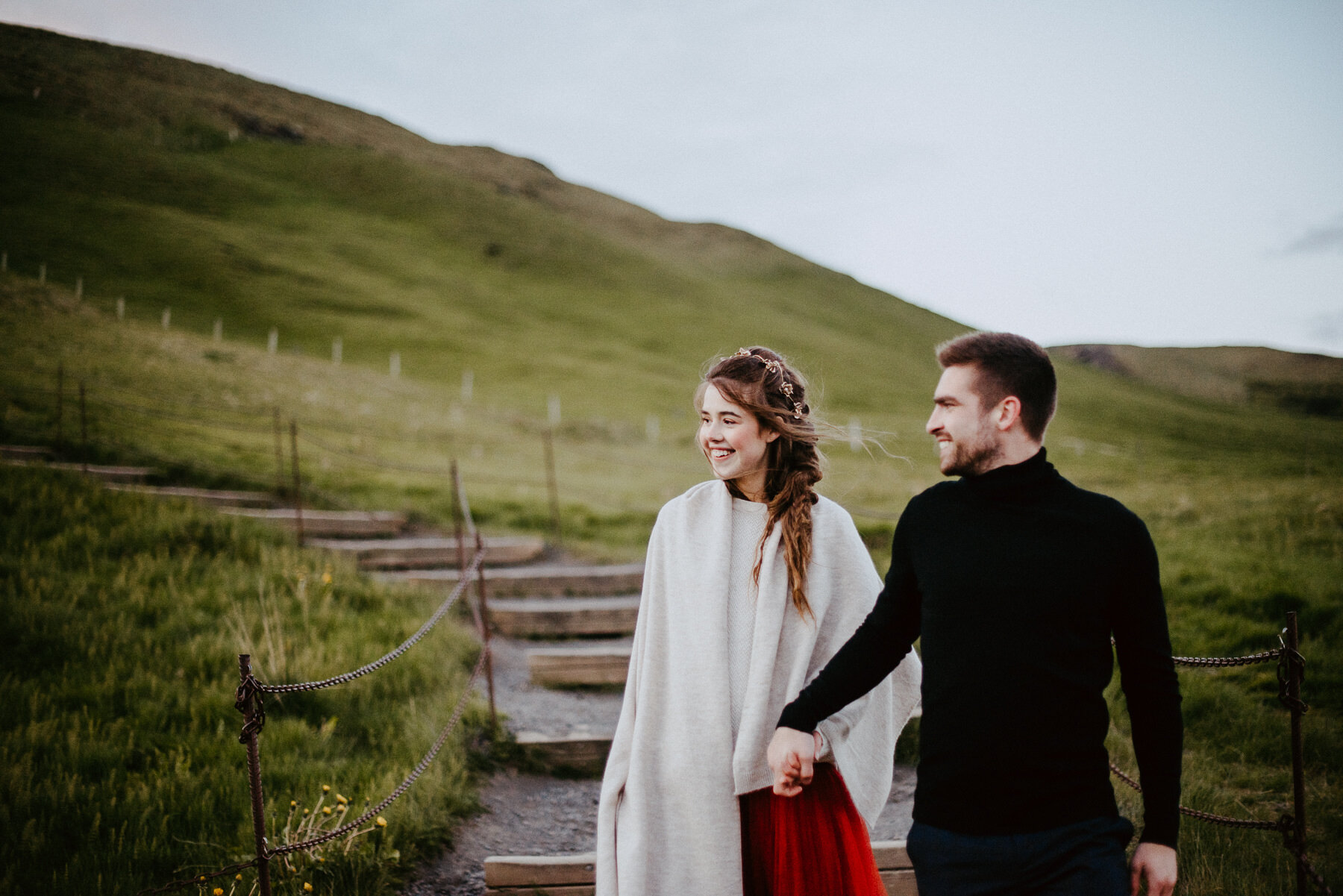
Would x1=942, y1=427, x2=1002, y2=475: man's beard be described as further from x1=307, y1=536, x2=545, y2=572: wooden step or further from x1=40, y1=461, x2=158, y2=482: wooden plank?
x1=40, y1=461, x2=158, y2=482: wooden plank

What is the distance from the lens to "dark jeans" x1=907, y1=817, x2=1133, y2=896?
1.46 m

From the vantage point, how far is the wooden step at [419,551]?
24.6ft

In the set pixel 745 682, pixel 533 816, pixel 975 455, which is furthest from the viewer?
pixel 533 816

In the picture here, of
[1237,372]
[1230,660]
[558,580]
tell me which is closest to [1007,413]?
[1230,660]

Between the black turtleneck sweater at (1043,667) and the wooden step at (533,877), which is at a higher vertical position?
the black turtleneck sweater at (1043,667)

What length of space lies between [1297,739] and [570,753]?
349 centimetres

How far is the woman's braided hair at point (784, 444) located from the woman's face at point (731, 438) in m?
0.02

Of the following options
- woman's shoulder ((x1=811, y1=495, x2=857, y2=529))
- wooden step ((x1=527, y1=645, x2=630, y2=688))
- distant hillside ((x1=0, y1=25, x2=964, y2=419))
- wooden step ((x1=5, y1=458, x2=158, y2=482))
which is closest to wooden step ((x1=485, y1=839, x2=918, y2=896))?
woman's shoulder ((x1=811, y1=495, x2=857, y2=529))

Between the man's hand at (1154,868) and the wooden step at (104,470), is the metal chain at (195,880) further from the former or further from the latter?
the wooden step at (104,470)

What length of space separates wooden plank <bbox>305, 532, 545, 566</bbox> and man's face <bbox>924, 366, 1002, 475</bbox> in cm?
644

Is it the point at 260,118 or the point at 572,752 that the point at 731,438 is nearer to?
the point at 572,752

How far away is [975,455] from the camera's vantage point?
5.54 feet

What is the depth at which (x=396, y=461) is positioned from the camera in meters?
12.5

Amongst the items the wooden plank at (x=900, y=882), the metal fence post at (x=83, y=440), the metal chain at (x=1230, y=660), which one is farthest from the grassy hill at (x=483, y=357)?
the wooden plank at (x=900, y=882)
